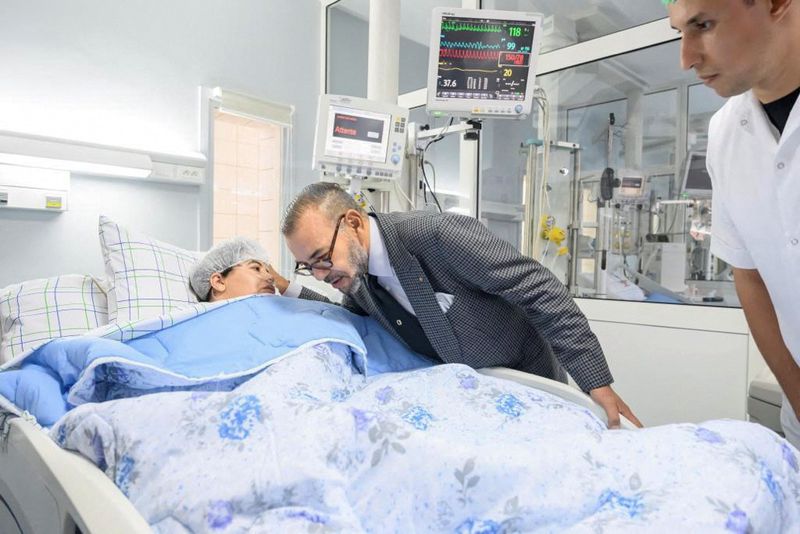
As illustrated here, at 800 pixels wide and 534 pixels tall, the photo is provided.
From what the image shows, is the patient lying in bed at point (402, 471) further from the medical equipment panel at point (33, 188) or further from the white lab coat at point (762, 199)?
the medical equipment panel at point (33, 188)

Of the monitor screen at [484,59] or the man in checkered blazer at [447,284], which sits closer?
the man in checkered blazer at [447,284]

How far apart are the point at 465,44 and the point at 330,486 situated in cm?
206

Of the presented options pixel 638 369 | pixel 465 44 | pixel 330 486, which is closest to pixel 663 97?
pixel 465 44

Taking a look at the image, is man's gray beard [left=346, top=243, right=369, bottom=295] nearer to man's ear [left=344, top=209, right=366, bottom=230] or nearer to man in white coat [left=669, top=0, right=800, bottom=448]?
man's ear [left=344, top=209, right=366, bottom=230]

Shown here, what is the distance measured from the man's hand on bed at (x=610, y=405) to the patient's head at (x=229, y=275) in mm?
1115

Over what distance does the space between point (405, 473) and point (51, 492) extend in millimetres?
596

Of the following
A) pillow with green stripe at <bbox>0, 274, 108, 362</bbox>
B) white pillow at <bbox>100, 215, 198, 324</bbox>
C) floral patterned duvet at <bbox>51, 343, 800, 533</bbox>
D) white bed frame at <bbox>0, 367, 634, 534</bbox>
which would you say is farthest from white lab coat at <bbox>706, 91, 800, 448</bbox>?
pillow with green stripe at <bbox>0, 274, 108, 362</bbox>

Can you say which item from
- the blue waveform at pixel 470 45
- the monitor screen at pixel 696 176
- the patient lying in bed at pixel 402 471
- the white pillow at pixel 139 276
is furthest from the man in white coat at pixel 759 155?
the white pillow at pixel 139 276

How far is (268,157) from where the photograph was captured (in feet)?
12.5

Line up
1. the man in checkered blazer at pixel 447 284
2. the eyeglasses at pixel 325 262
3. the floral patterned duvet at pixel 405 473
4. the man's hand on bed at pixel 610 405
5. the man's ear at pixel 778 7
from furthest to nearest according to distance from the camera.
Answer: the eyeglasses at pixel 325 262 < the man in checkered blazer at pixel 447 284 < the man's hand on bed at pixel 610 405 < the man's ear at pixel 778 7 < the floral patterned duvet at pixel 405 473

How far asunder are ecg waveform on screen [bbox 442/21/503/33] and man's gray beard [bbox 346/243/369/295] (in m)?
1.22

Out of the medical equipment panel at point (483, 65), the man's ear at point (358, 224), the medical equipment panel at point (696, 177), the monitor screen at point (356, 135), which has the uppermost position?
the medical equipment panel at point (483, 65)

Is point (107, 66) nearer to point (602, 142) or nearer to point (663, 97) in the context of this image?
point (602, 142)

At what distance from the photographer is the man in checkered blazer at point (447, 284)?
4.70 feet
